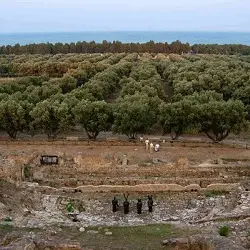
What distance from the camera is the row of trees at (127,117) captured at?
5144 centimetres

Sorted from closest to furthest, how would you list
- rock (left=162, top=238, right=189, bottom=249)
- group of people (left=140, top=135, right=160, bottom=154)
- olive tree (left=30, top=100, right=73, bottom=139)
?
rock (left=162, top=238, right=189, bottom=249)
group of people (left=140, top=135, right=160, bottom=154)
olive tree (left=30, top=100, right=73, bottom=139)

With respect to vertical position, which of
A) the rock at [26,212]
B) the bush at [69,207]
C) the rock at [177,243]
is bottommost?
the bush at [69,207]

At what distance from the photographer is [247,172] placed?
131 ft

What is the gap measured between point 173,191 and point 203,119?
1755 centimetres

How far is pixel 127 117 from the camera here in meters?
51.4

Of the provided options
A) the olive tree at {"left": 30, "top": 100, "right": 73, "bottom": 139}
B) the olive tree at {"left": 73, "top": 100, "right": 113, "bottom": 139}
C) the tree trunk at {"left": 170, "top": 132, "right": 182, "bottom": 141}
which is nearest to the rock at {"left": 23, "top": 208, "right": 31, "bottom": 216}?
the olive tree at {"left": 73, "top": 100, "right": 113, "bottom": 139}

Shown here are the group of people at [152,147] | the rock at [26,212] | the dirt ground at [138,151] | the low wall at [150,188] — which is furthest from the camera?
the group of people at [152,147]

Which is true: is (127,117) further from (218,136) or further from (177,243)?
(177,243)

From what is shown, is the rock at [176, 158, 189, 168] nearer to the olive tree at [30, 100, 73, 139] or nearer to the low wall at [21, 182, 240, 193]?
the low wall at [21, 182, 240, 193]

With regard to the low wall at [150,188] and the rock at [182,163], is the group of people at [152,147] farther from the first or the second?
the low wall at [150,188]

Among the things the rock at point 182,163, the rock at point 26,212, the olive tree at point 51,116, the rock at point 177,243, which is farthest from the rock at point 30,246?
the olive tree at point 51,116

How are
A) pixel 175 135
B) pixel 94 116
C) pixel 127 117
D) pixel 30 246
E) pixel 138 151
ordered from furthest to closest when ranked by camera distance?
1. pixel 175 135
2. pixel 94 116
3. pixel 127 117
4. pixel 138 151
5. pixel 30 246

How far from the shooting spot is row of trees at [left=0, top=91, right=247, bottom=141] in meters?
51.4

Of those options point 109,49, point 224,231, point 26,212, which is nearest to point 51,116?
point 26,212
